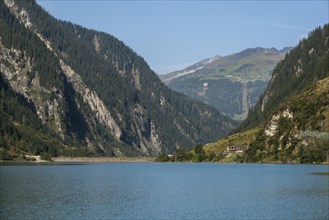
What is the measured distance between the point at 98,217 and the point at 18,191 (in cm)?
4796

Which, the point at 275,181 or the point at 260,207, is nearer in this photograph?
the point at 260,207

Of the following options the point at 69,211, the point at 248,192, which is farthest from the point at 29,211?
the point at 248,192

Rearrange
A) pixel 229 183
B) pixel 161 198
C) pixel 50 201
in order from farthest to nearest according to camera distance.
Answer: pixel 229 183 → pixel 161 198 → pixel 50 201

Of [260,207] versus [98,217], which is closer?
[98,217]

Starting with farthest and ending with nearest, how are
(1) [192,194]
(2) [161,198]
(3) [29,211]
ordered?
(1) [192,194]
(2) [161,198]
(3) [29,211]

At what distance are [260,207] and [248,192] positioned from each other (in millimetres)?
32422

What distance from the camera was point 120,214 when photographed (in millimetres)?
105500

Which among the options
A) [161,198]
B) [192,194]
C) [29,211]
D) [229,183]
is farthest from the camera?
[229,183]

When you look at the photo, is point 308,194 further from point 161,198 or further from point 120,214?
point 120,214

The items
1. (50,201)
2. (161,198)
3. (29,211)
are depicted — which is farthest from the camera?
(161,198)

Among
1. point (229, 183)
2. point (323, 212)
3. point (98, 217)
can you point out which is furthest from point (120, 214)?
point (229, 183)

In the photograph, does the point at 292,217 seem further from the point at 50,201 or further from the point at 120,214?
the point at 50,201

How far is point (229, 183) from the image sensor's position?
178 m

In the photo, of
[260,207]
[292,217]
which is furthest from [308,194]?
[292,217]
